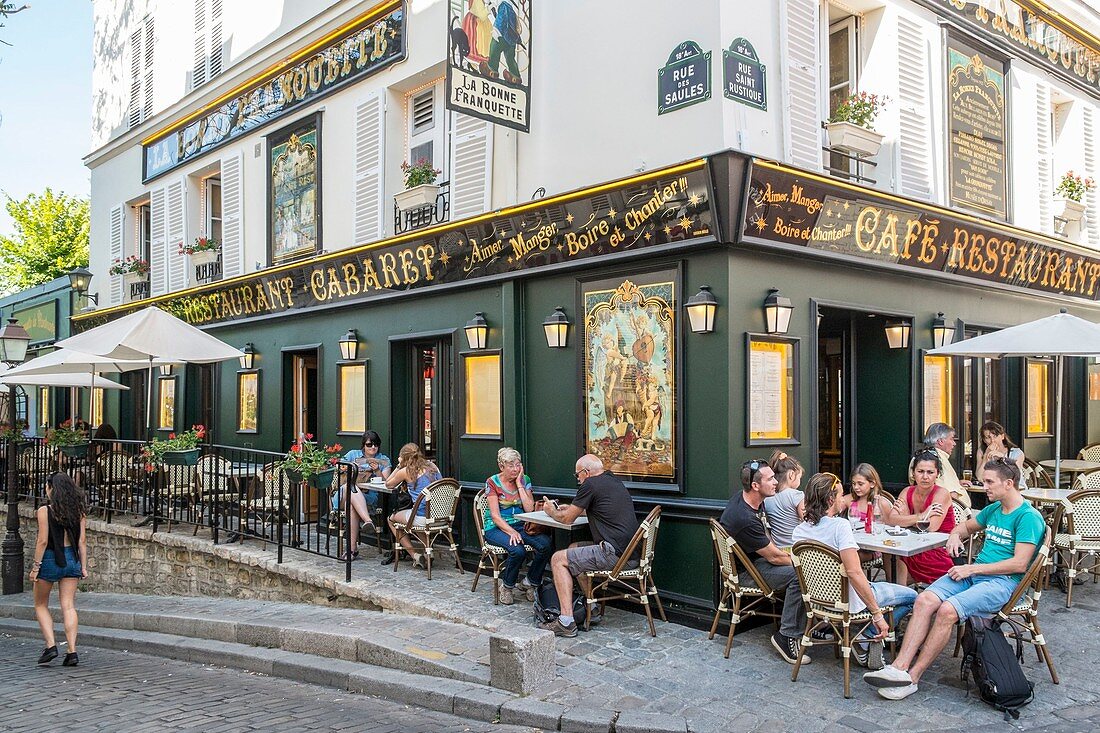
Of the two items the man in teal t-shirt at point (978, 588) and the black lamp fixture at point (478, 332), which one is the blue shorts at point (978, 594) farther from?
the black lamp fixture at point (478, 332)

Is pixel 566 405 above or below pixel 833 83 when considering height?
below

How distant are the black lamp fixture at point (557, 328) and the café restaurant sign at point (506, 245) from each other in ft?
1.71

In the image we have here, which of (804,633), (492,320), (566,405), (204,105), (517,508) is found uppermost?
(204,105)

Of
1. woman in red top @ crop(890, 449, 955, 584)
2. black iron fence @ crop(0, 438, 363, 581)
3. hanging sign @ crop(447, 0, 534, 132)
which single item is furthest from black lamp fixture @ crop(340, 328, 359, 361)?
woman in red top @ crop(890, 449, 955, 584)

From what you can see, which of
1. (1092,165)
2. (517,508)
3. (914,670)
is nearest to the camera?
(914,670)

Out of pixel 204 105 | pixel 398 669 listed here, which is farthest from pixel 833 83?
pixel 204 105

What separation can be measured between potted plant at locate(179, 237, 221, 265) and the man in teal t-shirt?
12180 millimetres

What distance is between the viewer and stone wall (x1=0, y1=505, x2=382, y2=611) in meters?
7.85

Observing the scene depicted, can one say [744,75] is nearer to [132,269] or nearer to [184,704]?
[184,704]

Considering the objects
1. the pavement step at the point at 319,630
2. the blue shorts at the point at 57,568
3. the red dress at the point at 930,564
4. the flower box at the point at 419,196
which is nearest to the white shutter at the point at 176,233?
the flower box at the point at 419,196

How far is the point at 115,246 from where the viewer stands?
653 inches

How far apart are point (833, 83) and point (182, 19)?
1171 cm

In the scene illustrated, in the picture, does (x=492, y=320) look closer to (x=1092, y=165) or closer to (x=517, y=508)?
(x=517, y=508)

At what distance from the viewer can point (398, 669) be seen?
18.8 ft
